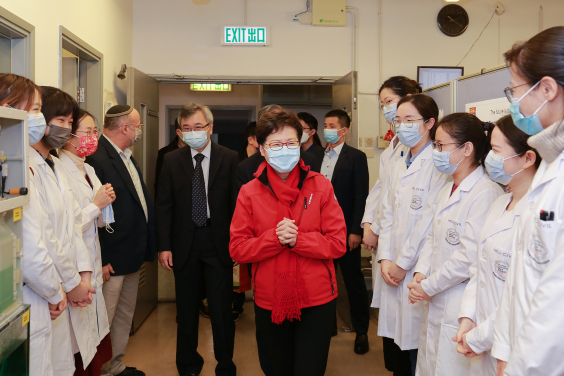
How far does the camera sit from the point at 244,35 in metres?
4.59

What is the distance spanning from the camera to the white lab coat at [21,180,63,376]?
1.69 metres

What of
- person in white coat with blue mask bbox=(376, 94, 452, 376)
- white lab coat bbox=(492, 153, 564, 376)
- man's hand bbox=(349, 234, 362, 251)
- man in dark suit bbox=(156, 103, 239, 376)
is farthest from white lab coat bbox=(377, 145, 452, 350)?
white lab coat bbox=(492, 153, 564, 376)

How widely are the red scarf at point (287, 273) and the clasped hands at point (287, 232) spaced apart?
117mm

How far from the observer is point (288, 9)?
4676 mm

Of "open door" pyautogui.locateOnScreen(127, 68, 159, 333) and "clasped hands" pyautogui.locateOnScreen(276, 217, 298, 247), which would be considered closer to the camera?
"clasped hands" pyautogui.locateOnScreen(276, 217, 298, 247)

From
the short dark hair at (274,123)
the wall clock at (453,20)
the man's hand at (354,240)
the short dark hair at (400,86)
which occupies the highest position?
the wall clock at (453,20)

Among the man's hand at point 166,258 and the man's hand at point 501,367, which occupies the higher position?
the man's hand at point 166,258

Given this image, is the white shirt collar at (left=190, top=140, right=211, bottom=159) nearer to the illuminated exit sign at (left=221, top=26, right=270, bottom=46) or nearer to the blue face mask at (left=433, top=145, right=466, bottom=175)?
the blue face mask at (left=433, top=145, right=466, bottom=175)

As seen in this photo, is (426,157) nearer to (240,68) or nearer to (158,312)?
(240,68)

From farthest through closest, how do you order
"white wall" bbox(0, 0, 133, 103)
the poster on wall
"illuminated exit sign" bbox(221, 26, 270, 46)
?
"illuminated exit sign" bbox(221, 26, 270, 46), "white wall" bbox(0, 0, 133, 103), the poster on wall

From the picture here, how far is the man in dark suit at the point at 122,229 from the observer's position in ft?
9.27

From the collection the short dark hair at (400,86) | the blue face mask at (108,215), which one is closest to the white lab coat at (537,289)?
the short dark hair at (400,86)

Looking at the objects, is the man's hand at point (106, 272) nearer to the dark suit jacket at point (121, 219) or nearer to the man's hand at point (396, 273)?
the dark suit jacket at point (121, 219)

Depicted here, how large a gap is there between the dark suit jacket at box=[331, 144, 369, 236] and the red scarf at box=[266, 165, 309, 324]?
153 cm
